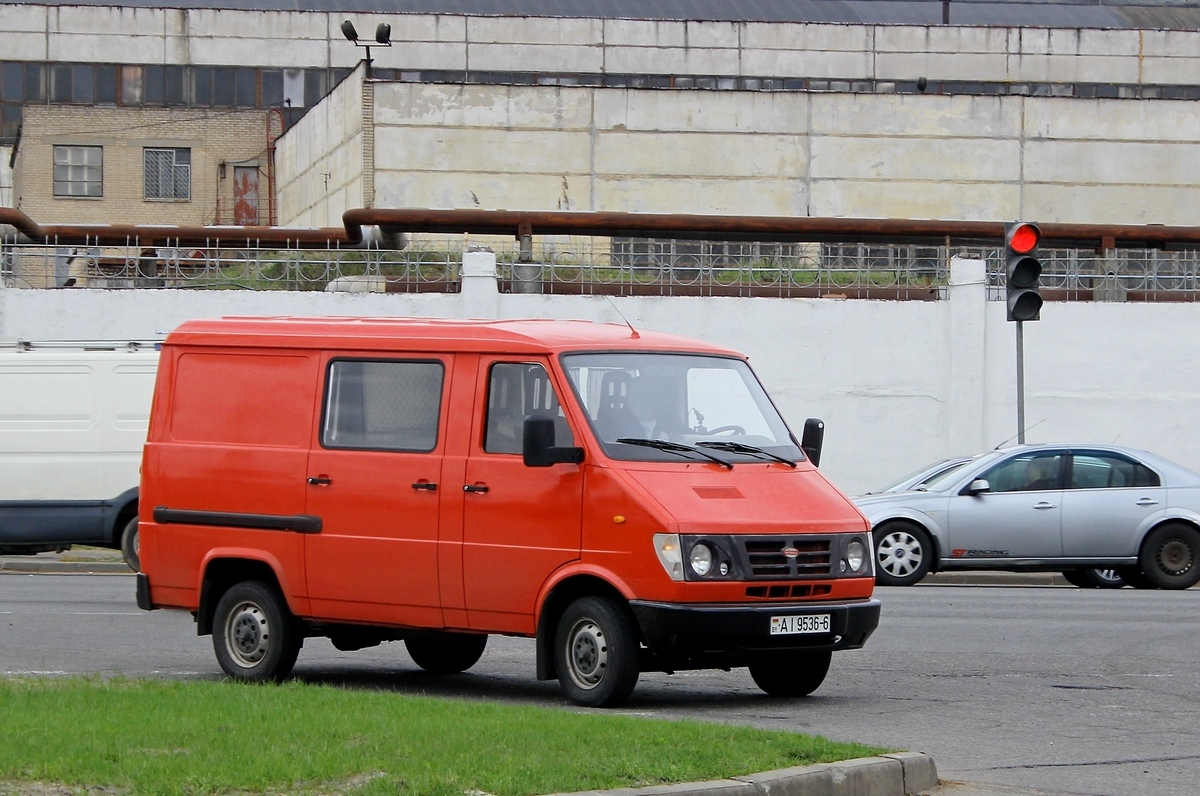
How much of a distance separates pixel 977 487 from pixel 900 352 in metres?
7.58

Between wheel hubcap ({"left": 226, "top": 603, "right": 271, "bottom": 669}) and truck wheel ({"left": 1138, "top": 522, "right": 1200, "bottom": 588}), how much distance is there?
10.8m

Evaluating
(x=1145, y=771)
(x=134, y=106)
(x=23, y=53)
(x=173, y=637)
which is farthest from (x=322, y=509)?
(x=23, y=53)

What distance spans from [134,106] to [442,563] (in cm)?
5032

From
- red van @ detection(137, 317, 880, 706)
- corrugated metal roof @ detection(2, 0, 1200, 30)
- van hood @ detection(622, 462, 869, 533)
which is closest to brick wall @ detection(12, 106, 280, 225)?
corrugated metal roof @ detection(2, 0, 1200, 30)

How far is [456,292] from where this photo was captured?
26.2 m

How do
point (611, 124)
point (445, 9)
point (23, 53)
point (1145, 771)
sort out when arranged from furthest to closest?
point (445, 9) < point (23, 53) < point (611, 124) < point (1145, 771)

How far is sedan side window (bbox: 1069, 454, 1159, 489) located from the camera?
1845cm

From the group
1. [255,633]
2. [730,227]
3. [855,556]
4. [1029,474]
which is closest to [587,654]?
[855,556]

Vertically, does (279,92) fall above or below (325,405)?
above

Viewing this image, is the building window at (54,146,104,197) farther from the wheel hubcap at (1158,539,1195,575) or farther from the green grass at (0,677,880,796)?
the green grass at (0,677,880,796)

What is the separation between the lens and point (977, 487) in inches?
727

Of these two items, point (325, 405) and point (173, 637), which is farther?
point (173, 637)

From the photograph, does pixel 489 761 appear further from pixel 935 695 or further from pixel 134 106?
pixel 134 106

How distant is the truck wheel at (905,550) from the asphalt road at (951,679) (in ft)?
7.19
